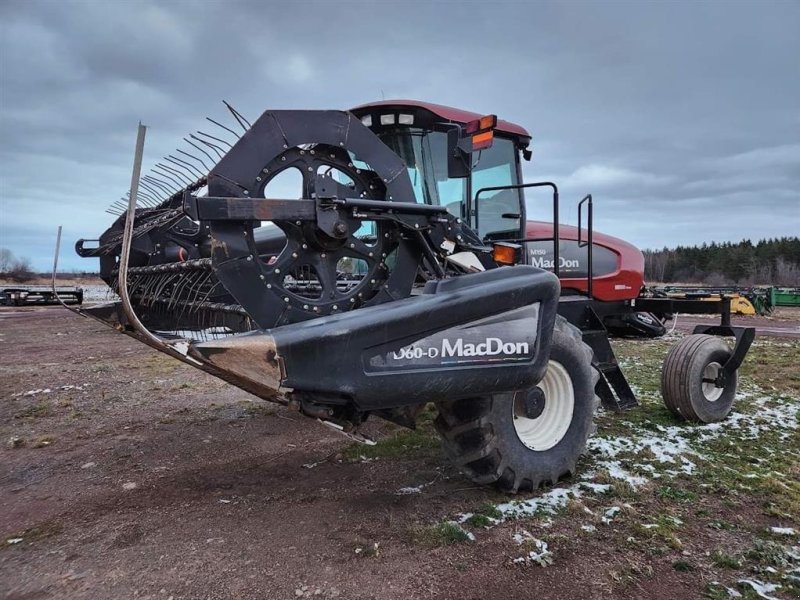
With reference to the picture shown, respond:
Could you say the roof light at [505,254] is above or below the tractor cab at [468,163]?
below

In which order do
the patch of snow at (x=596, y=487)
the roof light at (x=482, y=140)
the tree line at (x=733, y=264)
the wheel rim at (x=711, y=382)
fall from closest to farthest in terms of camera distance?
1. the patch of snow at (x=596, y=487)
2. the roof light at (x=482, y=140)
3. the wheel rim at (x=711, y=382)
4. the tree line at (x=733, y=264)

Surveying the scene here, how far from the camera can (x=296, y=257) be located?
3322mm

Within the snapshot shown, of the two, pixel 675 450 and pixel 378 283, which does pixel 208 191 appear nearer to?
pixel 378 283

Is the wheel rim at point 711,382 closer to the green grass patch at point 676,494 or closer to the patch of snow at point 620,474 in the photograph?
the patch of snow at point 620,474

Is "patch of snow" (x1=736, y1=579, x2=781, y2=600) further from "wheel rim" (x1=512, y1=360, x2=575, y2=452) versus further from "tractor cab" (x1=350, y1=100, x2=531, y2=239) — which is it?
"tractor cab" (x1=350, y1=100, x2=531, y2=239)

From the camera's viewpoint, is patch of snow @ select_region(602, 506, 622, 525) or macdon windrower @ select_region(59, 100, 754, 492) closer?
macdon windrower @ select_region(59, 100, 754, 492)

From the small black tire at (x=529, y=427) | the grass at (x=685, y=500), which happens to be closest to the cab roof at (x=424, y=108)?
the small black tire at (x=529, y=427)

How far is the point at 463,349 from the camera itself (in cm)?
310

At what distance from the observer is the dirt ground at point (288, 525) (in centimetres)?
265

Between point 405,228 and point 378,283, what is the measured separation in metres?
0.38

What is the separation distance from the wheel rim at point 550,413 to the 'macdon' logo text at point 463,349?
0.55m

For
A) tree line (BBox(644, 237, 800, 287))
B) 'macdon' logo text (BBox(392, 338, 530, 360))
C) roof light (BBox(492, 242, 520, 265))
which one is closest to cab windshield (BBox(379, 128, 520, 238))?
roof light (BBox(492, 242, 520, 265))

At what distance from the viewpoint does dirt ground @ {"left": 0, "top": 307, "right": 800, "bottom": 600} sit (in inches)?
104

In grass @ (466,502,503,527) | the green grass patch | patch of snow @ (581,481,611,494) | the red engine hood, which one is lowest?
the green grass patch
